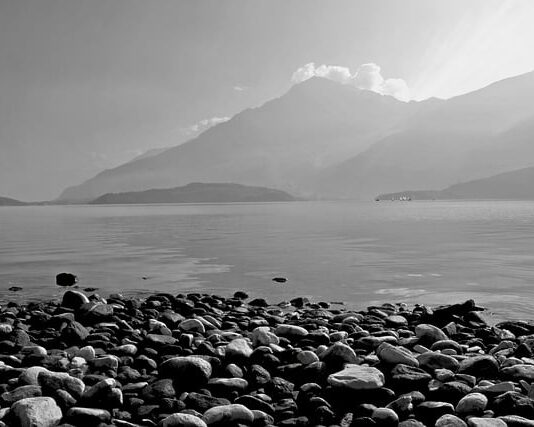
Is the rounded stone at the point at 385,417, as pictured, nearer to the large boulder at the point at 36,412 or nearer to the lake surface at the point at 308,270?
the large boulder at the point at 36,412

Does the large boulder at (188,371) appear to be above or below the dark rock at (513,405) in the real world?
above

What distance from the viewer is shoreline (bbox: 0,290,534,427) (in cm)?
783

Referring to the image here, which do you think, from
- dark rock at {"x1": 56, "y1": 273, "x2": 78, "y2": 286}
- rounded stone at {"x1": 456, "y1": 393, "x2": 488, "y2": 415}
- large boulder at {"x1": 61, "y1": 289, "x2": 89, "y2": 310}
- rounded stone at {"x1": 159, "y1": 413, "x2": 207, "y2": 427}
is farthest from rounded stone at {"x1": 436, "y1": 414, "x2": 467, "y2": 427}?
dark rock at {"x1": 56, "y1": 273, "x2": 78, "y2": 286}

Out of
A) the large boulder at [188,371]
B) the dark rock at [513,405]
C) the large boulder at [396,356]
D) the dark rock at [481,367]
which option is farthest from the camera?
the large boulder at [396,356]

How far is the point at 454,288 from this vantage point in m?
22.5

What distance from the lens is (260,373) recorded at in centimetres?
952

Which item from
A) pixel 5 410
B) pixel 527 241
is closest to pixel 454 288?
Answer: pixel 5 410

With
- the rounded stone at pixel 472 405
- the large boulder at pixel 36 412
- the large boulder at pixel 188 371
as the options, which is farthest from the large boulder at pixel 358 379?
the large boulder at pixel 36 412

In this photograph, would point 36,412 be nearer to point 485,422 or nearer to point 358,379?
point 358,379

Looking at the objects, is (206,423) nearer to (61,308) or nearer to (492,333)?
(492,333)

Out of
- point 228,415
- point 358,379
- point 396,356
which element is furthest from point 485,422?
point 228,415

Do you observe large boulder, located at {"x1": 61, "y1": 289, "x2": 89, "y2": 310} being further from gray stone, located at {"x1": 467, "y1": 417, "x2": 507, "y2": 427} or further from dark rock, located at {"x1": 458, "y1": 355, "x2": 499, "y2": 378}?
gray stone, located at {"x1": 467, "y1": 417, "x2": 507, "y2": 427}

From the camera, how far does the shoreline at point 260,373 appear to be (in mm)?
7828

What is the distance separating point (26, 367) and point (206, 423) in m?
4.49
